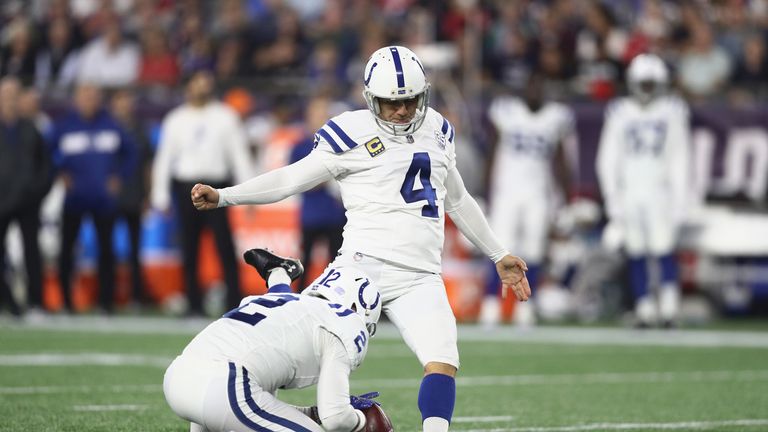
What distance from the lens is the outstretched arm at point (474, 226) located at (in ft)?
19.6

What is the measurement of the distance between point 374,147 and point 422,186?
254 millimetres

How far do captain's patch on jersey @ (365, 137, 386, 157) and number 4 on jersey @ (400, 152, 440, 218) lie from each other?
14cm

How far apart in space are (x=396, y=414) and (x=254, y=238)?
7.56 metres

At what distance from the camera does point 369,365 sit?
9258 millimetres

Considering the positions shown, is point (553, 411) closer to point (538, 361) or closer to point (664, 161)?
point (538, 361)

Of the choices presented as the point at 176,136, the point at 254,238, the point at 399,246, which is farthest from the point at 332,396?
the point at 254,238

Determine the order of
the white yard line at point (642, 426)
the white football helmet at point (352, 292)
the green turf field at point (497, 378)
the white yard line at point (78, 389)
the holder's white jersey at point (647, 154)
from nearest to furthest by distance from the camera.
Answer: the white football helmet at point (352, 292) → the white yard line at point (642, 426) → the green turf field at point (497, 378) → the white yard line at point (78, 389) → the holder's white jersey at point (647, 154)

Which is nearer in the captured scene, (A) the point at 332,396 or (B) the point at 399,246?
(A) the point at 332,396

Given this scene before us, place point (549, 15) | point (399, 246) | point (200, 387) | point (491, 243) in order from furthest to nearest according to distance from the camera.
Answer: point (549, 15) → point (491, 243) → point (399, 246) → point (200, 387)

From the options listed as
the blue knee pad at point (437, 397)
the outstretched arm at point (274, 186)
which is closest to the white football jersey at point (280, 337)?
the blue knee pad at point (437, 397)

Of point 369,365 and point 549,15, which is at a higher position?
point 549,15

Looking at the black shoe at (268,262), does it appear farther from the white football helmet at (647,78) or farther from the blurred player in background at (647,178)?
the white football helmet at (647,78)

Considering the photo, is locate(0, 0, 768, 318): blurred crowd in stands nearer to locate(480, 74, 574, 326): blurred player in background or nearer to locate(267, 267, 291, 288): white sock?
locate(480, 74, 574, 326): blurred player in background

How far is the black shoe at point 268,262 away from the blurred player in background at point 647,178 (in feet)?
23.1
